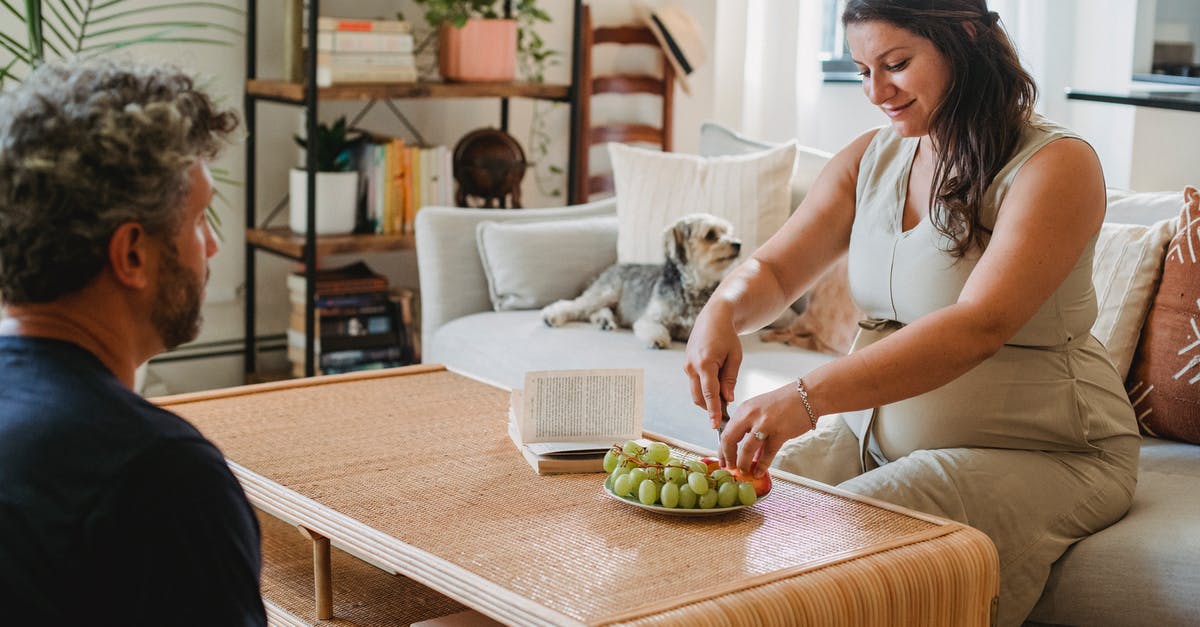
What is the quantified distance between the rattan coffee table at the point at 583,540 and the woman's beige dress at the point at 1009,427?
147 millimetres

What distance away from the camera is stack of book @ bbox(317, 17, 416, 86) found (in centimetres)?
364

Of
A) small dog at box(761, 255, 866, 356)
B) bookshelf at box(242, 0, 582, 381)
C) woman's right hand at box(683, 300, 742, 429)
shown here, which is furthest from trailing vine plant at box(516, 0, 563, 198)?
woman's right hand at box(683, 300, 742, 429)

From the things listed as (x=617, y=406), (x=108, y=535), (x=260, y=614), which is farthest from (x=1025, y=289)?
(x=108, y=535)

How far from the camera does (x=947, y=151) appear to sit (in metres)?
1.87

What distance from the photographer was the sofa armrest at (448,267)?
3.31 metres

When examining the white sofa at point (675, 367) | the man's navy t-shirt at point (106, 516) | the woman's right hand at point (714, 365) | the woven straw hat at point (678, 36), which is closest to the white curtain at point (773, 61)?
the woven straw hat at point (678, 36)

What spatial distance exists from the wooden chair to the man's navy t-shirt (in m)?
3.34

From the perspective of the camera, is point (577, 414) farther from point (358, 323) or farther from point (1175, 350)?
point (358, 323)

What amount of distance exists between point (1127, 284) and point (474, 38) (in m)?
2.24

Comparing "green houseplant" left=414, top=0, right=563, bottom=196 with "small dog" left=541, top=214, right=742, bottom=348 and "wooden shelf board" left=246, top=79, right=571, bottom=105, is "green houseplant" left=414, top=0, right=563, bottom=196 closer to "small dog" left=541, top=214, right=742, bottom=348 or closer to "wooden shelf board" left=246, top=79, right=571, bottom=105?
"wooden shelf board" left=246, top=79, right=571, bottom=105

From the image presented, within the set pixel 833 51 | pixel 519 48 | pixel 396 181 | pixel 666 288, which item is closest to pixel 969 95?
pixel 666 288

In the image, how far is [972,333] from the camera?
1.69 metres

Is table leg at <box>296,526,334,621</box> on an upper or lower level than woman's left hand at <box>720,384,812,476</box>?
lower

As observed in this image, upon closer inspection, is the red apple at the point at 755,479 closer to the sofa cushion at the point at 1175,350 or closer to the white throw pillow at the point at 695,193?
the sofa cushion at the point at 1175,350
